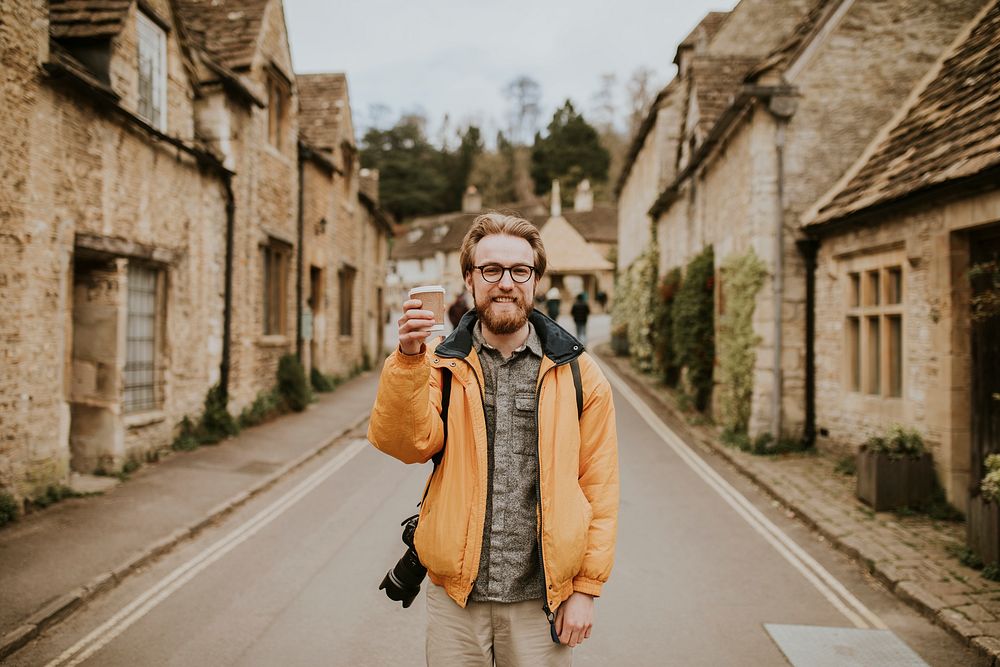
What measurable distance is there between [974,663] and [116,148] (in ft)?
31.4

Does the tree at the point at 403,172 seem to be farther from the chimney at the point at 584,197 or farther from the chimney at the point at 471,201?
the chimney at the point at 584,197

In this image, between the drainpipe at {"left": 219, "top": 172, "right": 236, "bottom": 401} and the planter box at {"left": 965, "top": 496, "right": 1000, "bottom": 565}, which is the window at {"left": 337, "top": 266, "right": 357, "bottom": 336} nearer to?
the drainpipe at {"left": 219, "top": 172, "right": 236, "bottom": 401}

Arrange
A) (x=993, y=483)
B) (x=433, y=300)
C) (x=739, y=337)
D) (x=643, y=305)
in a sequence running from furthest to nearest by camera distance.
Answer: (x=643, y=305)
(x=739, y=337)
(x=993, y=483)
(x=433, y=300)

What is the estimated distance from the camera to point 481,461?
248cm

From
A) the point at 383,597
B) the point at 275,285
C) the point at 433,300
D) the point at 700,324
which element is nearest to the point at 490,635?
the point at 433,300

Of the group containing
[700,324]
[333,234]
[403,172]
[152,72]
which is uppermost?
[403,172]

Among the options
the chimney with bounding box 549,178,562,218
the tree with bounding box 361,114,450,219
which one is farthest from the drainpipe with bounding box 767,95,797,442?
the tree with bounding box 361,114,450,219

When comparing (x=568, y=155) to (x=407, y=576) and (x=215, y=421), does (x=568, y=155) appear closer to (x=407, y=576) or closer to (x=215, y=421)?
(x=215, y=421)

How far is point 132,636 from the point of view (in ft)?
15.7

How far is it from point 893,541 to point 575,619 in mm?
5365

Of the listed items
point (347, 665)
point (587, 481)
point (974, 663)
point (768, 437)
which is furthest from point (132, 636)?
point (768, 437)

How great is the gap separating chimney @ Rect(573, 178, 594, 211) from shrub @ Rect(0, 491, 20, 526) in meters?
52.2

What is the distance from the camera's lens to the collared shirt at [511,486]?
248 cm

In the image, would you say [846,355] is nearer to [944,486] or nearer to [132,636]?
[944,486]
